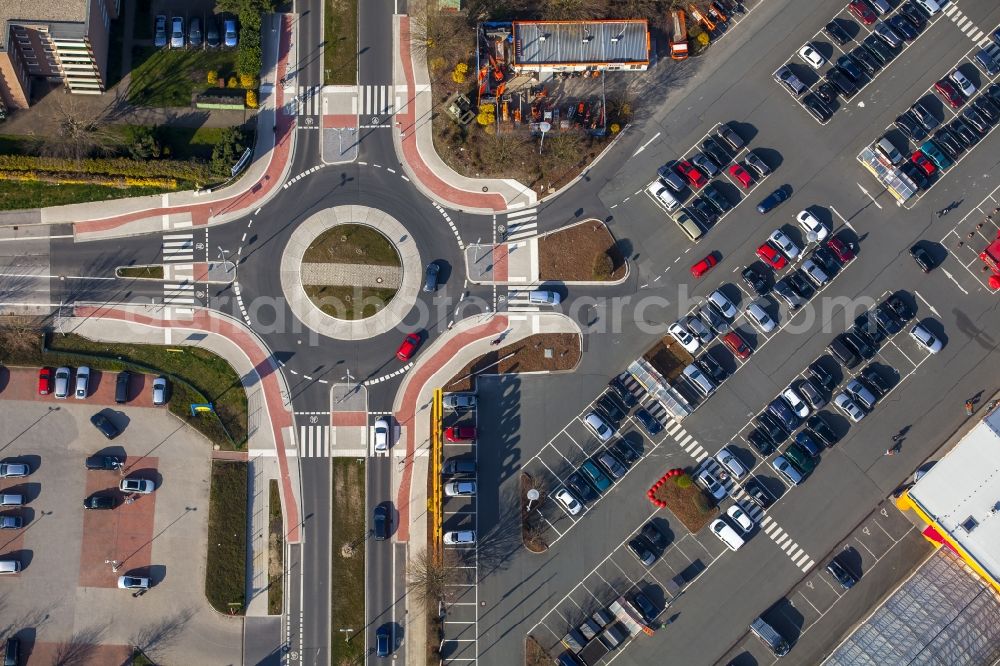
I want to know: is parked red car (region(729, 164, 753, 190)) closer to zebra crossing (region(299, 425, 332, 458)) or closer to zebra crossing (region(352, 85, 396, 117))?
zebra crossing (region(352, 85, 396, 117))

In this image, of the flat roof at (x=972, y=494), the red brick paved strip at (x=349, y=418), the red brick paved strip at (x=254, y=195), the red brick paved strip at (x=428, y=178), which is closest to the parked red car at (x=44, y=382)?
the red brick paved strip at (x=254, y=195)

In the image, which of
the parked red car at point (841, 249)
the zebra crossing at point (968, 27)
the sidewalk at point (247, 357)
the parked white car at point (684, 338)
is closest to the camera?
the sidewalk at point (247, 357)

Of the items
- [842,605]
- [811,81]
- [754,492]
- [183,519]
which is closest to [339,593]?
[183,519]

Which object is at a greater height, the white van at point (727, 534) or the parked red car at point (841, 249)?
the parked red car at point (841, 249)

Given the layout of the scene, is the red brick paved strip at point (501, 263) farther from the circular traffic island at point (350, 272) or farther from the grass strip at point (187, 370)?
the grass strip at point (187, 370)

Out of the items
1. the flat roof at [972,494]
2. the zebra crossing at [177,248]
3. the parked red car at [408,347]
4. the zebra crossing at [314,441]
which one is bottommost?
the flat roof at [972,494]

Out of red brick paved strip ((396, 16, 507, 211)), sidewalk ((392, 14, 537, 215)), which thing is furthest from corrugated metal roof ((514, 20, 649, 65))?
red brick paved strip ((396, 16, 507, 211))

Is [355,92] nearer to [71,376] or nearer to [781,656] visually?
[71,376]
